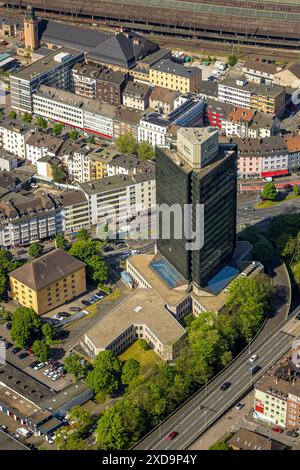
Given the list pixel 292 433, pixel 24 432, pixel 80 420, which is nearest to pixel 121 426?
pixel 80 420

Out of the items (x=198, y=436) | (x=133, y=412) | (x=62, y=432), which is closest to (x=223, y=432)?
(x=198, y=436)

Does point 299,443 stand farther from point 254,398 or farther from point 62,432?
point 62,432

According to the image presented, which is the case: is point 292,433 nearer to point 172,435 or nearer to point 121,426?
point 172,435

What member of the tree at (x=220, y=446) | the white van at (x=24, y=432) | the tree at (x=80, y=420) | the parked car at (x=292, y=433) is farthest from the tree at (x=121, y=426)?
the parked car at (x=292, y=433)

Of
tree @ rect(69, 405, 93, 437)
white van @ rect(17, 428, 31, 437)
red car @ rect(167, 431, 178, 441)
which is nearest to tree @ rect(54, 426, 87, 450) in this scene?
tree @ rect(69, 405, 93, 437)

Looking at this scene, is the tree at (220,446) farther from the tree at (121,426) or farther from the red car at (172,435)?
the tree at (121,426)
